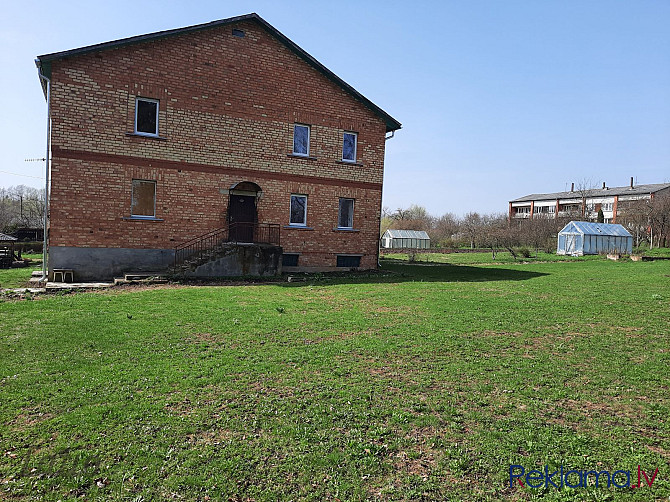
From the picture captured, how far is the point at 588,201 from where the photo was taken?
2982 inches

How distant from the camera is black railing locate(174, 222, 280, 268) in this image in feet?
56.9

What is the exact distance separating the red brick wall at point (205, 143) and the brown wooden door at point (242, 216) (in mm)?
520

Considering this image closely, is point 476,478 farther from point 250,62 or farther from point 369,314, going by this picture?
point 250,62

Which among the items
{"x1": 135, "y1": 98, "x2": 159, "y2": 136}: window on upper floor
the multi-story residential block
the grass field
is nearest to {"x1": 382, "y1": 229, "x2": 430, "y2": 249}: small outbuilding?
the multi-story residential block

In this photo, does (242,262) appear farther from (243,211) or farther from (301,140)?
(301,140)

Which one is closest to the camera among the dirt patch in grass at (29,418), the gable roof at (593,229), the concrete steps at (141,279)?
the dirt patch in grass at (29,418)

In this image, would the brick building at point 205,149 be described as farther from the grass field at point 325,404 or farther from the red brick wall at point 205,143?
the grass field at point 325,404

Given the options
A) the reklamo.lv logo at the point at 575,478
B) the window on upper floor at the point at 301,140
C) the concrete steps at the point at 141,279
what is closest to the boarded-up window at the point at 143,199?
the concrete steps at the point at 141,279

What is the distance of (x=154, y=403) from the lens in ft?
16.4

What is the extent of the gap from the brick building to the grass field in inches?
289

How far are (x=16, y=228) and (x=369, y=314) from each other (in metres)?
35.8

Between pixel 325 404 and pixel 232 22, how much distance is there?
1741 centimetres

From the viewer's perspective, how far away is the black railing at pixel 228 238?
1734 centimetres

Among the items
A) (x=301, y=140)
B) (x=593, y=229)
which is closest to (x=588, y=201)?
(x=593, y=229)
